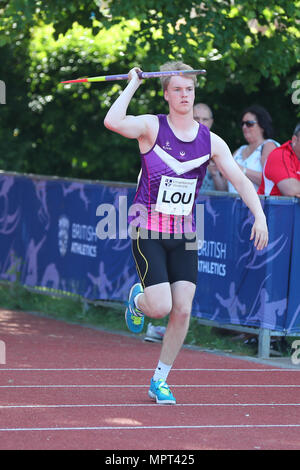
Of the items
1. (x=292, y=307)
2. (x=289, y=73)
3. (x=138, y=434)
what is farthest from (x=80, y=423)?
(x=289, y=73)

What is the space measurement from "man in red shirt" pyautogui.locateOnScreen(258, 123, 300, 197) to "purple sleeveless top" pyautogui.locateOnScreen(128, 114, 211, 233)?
7.95 feet

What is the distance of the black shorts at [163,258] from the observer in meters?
6.93

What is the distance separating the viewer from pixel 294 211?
9172 mm

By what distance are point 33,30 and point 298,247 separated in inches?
305

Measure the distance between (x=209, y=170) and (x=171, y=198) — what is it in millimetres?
3704

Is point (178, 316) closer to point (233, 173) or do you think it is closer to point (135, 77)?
point (233, 173)

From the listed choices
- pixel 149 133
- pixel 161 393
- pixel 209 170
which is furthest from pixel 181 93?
pixel 209 170

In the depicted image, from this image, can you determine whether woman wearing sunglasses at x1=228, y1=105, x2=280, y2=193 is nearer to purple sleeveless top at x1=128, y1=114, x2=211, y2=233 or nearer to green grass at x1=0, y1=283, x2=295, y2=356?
green grass at x1=0, y1=283, x2=295, y2=356

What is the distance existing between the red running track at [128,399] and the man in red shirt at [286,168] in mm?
1641

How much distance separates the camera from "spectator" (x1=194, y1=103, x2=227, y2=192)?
33.8 ft

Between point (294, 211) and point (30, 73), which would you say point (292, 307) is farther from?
point (30, 73)

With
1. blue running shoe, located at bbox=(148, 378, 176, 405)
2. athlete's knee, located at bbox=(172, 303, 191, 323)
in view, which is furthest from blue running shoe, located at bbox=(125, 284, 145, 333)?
blue running shoe, located at bbox=(148, 378, 176, 405)

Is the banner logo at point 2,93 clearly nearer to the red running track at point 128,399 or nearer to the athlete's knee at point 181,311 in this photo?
the red running track at point 128,399

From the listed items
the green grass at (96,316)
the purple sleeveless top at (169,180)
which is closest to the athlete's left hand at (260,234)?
the purple sleeveless top at (169,180)
